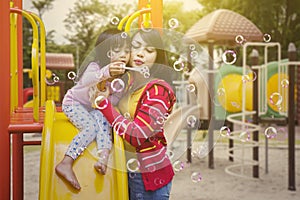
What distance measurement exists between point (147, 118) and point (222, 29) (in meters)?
5.11

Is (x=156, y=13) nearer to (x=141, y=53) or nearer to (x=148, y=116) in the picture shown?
(x=141, y=53)

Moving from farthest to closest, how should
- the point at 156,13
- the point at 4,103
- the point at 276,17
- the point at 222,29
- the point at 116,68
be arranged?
the point at 276,17, the point at 222,29, the point at 156,13, the point at 4,103, the point at 116,68

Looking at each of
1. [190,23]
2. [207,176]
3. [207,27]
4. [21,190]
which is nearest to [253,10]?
[190,23]

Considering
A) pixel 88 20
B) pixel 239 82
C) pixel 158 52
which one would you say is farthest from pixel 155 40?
pixel 88 20

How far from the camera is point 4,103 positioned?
89.0 inches

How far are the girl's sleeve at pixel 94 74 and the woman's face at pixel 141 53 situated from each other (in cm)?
12

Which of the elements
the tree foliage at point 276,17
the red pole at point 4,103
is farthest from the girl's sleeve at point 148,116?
the tree foliage at point 276,17

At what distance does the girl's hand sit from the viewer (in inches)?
A: 76.8

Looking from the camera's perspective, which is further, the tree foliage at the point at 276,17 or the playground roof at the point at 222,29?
the tree foliage at the point at 276,17

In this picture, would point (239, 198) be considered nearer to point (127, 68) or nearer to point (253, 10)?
point (127, 68)

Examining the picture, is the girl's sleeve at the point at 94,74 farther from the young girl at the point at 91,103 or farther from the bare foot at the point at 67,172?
the bare foot at the point at 67,172

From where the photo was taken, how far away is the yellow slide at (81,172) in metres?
2.01

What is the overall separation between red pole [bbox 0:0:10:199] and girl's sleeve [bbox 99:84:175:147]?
511 millimetres

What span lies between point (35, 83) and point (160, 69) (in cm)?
64
